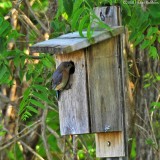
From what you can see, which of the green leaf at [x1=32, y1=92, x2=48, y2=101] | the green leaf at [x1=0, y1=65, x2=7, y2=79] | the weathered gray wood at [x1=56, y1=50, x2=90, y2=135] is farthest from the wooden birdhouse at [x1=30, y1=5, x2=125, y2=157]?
the green leaf at [x1=0, y1=65, x2=7, y2=79]

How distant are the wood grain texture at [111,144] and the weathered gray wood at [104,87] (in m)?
0.07

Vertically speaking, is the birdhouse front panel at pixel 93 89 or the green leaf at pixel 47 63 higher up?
the green leaf at pixel 47 63

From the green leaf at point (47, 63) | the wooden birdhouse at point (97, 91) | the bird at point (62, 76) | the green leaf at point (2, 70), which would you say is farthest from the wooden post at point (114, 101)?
the green leaf at point (2, 70)

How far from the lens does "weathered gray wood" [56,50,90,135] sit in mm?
3980

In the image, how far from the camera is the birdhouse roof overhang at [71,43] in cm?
371

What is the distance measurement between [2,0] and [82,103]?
10.8ft

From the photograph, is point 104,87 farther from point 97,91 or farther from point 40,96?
point 40,96

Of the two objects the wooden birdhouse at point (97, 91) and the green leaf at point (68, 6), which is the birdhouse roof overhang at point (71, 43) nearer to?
the wooden birdhouse at point (97, 91)

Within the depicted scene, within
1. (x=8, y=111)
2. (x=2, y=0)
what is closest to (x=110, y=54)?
(x=2, y=0)

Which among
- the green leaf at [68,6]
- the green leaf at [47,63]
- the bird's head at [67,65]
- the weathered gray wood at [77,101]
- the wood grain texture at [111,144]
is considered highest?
the green leaf at [68,6]

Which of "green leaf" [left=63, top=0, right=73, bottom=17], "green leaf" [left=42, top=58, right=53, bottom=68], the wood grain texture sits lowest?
the wood grain texture

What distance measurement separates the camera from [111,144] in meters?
4.13

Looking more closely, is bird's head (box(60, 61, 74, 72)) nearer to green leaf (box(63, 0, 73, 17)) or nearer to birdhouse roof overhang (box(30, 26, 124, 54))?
birdhouse roof overhang (box(30, 26, 124, 54))

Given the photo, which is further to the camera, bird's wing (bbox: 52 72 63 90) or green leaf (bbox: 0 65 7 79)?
green leaf (bbox: 0 65 7 79)
